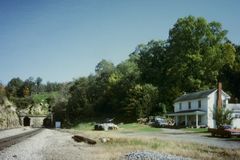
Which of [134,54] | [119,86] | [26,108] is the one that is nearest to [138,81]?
[119,86]

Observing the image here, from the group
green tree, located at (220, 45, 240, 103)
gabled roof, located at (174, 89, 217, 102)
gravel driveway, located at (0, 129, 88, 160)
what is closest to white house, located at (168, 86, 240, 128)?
gabled roof, located at (174, 89, 217, 102)

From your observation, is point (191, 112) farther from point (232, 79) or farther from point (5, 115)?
point (5, 115)

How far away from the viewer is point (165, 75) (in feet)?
285

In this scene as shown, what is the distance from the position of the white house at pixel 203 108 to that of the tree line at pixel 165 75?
925 centimetres

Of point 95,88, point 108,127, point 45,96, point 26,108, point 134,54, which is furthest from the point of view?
point 45,96

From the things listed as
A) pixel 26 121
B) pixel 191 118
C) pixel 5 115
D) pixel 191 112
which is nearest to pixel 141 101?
pixel 191 118

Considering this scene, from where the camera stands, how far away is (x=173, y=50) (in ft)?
268

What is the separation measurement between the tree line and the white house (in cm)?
925

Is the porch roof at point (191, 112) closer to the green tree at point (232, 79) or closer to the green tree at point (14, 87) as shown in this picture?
the green tree at point (232, 79)

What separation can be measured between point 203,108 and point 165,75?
2461cm

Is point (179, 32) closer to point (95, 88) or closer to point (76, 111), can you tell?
point (95, 88)

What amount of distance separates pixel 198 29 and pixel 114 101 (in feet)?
88.2

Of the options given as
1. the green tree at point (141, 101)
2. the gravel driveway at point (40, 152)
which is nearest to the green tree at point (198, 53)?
the green tree at point (141, 101)

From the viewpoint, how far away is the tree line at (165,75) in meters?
76.9
